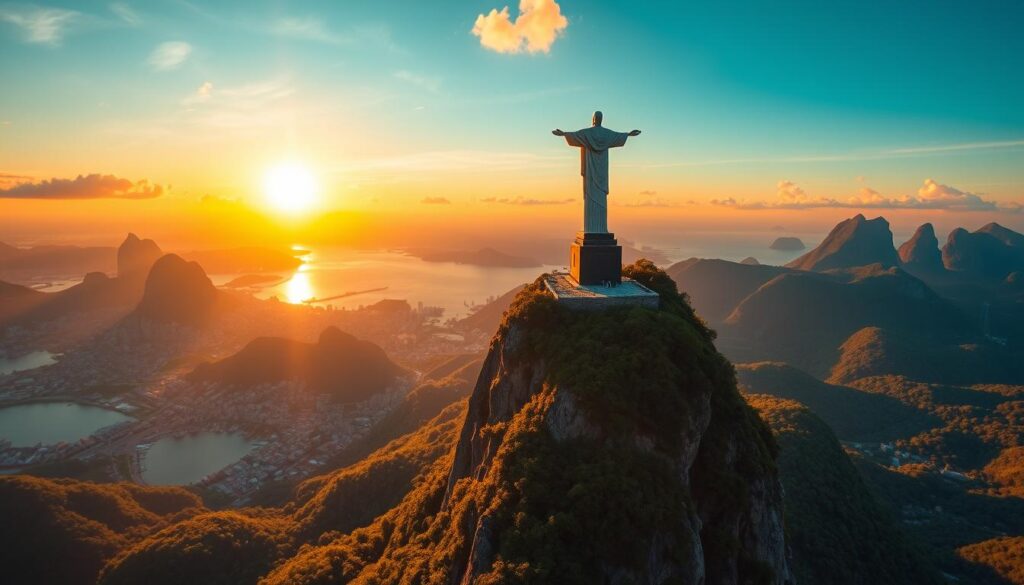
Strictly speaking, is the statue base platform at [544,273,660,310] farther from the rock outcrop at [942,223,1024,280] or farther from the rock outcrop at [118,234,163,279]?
the rock outcrop at [942,223,1024,280]

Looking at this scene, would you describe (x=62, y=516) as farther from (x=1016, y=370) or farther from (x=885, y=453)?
(x=1016, y=370)

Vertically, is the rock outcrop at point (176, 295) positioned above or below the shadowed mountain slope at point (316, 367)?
above

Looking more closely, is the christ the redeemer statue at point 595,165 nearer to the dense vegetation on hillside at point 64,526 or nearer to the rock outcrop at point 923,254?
the dense vegetation on hillside at point 64,526

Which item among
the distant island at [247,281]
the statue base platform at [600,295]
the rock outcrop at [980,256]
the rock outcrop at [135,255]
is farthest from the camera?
the distant island at [247,281]

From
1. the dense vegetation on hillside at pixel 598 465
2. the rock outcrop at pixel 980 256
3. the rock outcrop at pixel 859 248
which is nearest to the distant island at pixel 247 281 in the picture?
the dense vegetation on hillside at pixel 598 465

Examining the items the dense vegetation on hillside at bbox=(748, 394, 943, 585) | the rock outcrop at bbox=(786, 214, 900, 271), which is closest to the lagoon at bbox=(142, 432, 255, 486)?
the dense vegetation on hillside at bbox=(748, 394, 943, 585)

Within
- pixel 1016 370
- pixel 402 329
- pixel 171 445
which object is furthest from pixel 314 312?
pixel 1016 370
